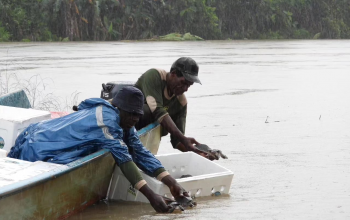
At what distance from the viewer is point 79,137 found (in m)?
5.17

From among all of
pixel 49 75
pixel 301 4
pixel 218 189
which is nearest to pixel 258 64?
pixel 49 75

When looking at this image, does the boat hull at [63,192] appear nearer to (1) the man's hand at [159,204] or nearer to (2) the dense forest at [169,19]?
(1) the man's hand at [159,204]

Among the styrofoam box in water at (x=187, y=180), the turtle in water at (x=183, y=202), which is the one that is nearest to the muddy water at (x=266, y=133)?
the styrofoam box in water at (x=187, y=180)

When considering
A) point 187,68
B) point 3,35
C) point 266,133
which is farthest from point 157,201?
point 3,35

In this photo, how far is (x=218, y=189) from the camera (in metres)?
6.23

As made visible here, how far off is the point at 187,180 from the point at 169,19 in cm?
4440

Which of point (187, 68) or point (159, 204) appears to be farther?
point (187, 68)

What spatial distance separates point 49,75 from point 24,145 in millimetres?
12944

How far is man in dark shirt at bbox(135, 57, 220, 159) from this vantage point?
6473 mm

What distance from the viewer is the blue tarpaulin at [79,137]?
16.8 feet

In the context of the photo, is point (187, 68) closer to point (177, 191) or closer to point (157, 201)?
point (177, 191)

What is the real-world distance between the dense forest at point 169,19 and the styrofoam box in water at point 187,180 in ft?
124

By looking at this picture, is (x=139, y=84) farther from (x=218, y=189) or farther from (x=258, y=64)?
(x=258, y=64)

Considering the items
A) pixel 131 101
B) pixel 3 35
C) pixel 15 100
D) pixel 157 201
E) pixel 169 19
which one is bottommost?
pixel 3 35
